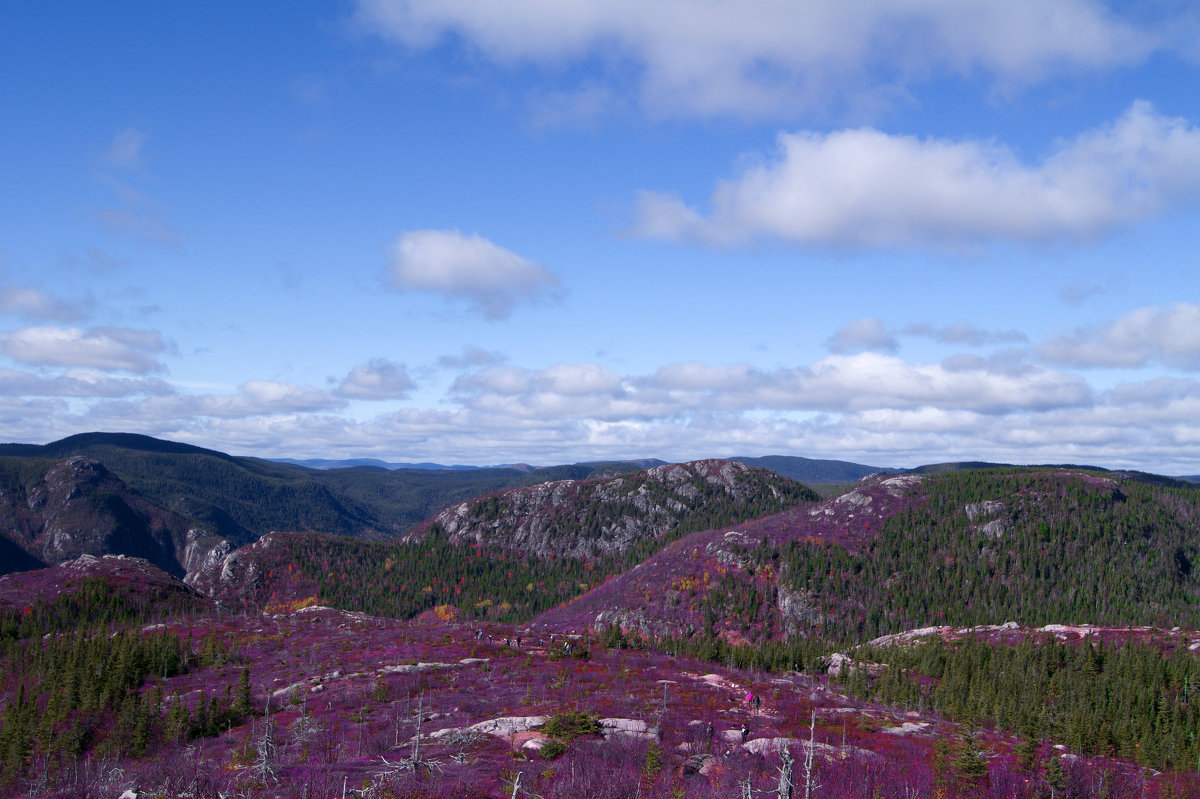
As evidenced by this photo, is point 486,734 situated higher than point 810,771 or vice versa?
point 810,771

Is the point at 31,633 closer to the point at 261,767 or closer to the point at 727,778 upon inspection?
the point at 261,767

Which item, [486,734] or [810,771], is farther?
[486,734]

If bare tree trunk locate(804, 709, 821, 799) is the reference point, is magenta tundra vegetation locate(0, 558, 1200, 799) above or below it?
below

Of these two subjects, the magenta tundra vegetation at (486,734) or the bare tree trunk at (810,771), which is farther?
the magenta tundra vegetation at (486,734)

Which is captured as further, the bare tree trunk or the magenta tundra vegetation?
the magenta tundra vegetation

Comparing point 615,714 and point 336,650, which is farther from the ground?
point 615,714

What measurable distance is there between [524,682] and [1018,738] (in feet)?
190

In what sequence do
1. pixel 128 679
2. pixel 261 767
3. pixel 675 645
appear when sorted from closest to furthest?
pixel 261 767
pixel 128 679
pixel 675 645

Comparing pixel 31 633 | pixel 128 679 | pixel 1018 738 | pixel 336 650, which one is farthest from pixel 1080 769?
pixel 31 633

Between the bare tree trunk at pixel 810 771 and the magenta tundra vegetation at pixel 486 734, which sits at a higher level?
the bare tree trunk at pixel 810 771

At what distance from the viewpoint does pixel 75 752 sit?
69.7 meters

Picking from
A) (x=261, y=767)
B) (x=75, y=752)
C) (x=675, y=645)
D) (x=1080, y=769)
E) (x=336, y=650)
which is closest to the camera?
(x=261, y=767)

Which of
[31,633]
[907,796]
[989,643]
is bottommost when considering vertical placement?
[31,633]

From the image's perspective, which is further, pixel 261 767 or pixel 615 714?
pixel 615 714
